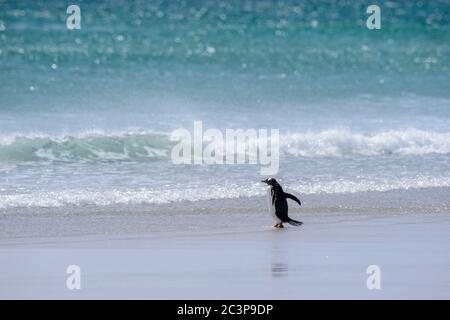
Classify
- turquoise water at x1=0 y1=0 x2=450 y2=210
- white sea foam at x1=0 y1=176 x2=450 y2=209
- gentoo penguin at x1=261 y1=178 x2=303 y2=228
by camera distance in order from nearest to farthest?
gentoo penguin at x1=261 y1=178 x2=303 y2=228 < white sea foam at x1=0 y1=176 x2=450 y2=209 < turquoise water at x1=0 y1=0 x2=450 y2=210

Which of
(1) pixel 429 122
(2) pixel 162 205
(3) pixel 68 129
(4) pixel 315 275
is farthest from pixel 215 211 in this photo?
(1) pixel 429 122

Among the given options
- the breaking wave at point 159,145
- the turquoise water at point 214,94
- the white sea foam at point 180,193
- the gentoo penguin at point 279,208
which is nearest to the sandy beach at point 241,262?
the gentoo penguin at point 279,208

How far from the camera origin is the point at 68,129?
21.5m

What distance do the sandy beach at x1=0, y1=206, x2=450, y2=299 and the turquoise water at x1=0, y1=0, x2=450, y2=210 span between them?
2724 millimetres

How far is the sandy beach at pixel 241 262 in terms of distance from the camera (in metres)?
7.36

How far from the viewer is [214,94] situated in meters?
27.9

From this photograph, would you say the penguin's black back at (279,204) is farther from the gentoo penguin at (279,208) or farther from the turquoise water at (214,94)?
the turquoise water at (214,94)

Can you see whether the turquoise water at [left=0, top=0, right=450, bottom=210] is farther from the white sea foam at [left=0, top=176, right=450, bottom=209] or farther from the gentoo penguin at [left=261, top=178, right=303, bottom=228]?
the gentoo penguin at [left=261, top=178, right=303, bottom=228]

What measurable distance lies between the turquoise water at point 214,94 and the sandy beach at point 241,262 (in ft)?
8.94

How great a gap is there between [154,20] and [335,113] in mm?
16565

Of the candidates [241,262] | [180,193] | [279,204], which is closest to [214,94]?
[180,193]

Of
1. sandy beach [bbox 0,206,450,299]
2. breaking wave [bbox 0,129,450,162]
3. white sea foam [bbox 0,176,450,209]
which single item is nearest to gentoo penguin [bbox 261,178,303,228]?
sandy beach [bbox 0,206,450,299]

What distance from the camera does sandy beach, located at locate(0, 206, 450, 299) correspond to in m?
7.36
